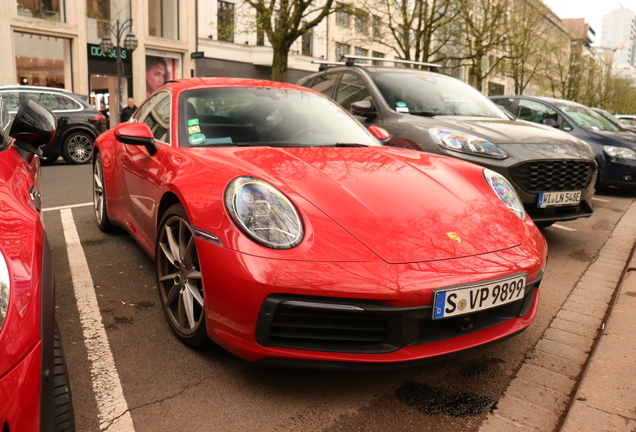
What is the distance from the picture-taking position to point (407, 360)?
2.16 meters

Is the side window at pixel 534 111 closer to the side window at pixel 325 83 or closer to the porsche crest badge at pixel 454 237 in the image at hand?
the side window at pixel 325 83

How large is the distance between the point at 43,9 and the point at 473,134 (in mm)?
22609

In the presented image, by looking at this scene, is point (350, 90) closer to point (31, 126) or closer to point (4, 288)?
point (31, 126)

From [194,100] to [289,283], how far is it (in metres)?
1.80

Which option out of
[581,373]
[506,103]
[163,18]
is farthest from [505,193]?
[163,18]

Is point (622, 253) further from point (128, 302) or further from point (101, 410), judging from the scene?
point (101, 410)

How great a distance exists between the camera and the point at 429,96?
231 inches

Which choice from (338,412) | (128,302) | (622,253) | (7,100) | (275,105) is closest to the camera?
(338,412)

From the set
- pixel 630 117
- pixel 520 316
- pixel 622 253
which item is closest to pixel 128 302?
pixel 520 316

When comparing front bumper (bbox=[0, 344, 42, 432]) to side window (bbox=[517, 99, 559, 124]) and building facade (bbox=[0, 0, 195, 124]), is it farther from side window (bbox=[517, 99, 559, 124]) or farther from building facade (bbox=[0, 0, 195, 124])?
building facade (bbox=[0, 0, 195, 124])

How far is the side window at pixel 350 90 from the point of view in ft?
19.6

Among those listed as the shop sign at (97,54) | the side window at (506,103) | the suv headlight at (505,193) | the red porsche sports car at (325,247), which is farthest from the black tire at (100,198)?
the shop sign at (97,54)

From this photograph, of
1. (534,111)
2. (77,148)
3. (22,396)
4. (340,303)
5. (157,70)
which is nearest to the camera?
(22,396)

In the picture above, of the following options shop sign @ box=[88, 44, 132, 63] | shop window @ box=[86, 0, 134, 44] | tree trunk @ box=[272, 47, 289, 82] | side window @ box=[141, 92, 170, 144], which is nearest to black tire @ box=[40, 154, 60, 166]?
side window @ box=[141, 92, 170, 144]
